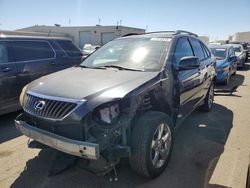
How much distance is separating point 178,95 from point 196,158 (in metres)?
0.98

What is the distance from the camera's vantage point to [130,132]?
9.30ft

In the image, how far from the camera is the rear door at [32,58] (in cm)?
530

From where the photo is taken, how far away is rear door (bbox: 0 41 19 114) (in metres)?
4.96

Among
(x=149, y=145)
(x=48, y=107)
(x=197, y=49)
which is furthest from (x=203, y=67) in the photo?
(x=48, y=107)

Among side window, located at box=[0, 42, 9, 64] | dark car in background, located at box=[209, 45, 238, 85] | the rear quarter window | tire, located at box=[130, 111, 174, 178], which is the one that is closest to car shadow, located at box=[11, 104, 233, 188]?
tire, located at box=[130, 111, 174, 178]

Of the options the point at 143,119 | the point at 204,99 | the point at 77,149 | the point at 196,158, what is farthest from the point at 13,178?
the point at 204,99

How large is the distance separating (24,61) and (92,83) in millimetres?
3119

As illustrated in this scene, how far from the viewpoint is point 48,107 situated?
8.98 feet

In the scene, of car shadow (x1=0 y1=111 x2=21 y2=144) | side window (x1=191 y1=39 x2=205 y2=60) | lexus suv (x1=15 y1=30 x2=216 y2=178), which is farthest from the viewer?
side window (x1=191 y1=39 x2=205 y2=60)

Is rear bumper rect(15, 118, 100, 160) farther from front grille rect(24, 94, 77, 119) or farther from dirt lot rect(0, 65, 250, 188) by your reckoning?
dirt lot rect(0, 65, 250, 188)

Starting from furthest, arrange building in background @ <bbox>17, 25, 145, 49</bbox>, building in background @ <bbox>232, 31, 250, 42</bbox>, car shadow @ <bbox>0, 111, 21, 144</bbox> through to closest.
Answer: building in background @ <bbox>232, 31, 250, 42</bbox> < building in background @ <bbox>17, 25, 145, 49</bbox> < car shadow @ <bbox>0, 111, 21, 144</bbox>

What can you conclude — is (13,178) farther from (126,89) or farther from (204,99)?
(204,99)

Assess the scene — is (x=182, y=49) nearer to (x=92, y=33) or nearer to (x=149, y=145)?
(x=149, y=145)

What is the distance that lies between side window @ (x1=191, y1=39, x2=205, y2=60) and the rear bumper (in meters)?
3.29
